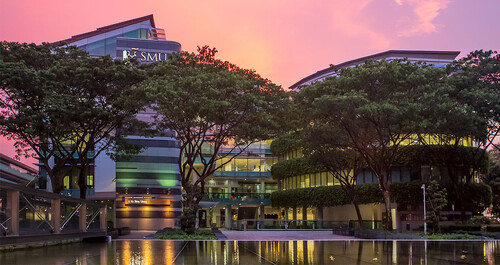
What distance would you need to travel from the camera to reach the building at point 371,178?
61.3 m

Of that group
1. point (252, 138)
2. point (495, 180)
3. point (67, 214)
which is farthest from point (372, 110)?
point (495, 180)

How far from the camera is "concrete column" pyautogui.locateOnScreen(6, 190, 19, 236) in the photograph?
63.0ft

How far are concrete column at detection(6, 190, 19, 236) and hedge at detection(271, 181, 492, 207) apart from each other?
1861 inches

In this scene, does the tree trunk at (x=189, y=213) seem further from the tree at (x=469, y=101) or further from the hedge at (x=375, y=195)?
the hedge at (x=375, y=195)

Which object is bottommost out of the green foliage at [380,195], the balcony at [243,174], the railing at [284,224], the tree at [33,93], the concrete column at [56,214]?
the railing at [284,224]

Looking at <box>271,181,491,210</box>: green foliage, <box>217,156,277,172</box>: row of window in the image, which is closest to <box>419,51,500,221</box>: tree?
<box>271,181,491,210</box>: green foliage

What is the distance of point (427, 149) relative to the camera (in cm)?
6006

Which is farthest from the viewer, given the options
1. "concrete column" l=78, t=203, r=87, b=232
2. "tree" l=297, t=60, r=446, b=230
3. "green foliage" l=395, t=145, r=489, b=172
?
"green foliage" l=395, t=145, r=489, b=172

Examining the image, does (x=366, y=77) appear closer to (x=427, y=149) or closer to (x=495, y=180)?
(x=427, y=149)

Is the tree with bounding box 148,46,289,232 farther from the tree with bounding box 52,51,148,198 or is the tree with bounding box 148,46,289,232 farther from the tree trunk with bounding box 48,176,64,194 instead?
the tree trunk with bounding box 48,176,64,194

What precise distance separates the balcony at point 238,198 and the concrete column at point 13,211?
184ft

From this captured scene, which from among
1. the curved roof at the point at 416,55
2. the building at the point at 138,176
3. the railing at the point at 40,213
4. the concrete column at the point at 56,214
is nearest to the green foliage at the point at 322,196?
the building at the point at 138,176

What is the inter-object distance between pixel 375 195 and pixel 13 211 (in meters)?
48.2

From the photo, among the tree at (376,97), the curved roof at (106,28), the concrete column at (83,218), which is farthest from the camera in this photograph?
the curved roof at (106,28)
